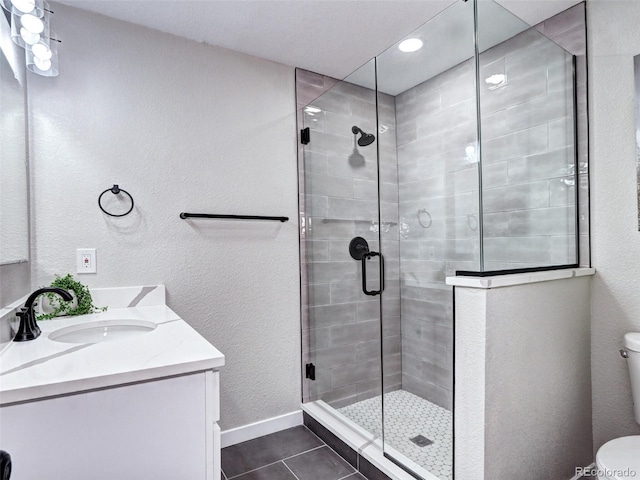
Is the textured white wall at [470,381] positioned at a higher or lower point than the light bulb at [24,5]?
lower

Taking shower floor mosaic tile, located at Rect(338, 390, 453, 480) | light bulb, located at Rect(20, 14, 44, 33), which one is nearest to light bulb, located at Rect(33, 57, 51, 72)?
light bulb, located at Rect(20, 14, 44, 33)

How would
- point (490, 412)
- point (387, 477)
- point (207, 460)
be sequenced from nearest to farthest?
point (207, 460), point (490, 412), point (387, 477)

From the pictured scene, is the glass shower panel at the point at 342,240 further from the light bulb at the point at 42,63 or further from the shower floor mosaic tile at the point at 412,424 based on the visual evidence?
the light bulb at the point at 42,63

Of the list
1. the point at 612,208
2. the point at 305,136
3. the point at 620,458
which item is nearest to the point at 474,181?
the point at 612,208

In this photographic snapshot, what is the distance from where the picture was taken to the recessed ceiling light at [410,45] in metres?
1.89

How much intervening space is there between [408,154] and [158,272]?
5.04 feet

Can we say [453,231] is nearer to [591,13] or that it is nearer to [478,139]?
[478,139]

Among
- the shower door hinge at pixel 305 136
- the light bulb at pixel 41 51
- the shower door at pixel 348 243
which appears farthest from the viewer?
the shower door hinge at pixel 305 136

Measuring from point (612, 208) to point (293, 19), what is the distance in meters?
1.82

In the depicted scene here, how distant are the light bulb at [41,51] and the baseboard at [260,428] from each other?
80.2 inches

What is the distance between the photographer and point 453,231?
1905 millimetres

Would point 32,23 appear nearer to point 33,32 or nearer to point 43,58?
point 33,32

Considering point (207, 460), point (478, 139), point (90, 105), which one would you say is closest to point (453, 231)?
point (478, 139)

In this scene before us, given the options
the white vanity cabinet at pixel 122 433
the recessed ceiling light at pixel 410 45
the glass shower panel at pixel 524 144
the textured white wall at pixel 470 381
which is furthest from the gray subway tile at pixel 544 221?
the white vanity cabinet at pixel 122 433
